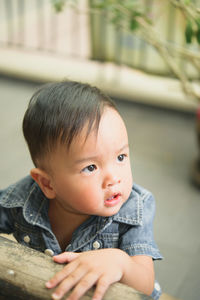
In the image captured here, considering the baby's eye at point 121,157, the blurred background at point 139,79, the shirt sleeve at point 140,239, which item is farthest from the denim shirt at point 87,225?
the blurred background at point 139,79

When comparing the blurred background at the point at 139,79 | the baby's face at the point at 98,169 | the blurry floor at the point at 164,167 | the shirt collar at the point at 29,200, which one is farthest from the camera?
the blurred background at the point at 139,79

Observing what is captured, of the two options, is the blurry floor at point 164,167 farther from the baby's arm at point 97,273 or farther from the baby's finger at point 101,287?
the baby's finger at point 101,287

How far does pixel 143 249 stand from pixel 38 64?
264 centimetres

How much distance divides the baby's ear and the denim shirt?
0.20 feet

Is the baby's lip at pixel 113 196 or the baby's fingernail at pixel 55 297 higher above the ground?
the baby's lip at pixel 113 196

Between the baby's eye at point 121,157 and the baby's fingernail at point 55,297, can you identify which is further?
the baby's eye at point 121,157

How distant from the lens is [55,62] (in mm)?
3248

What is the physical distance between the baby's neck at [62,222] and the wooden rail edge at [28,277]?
9.5 inches

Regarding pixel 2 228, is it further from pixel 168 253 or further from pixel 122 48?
pixel 122 48

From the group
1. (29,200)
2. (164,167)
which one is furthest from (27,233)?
(164,167)

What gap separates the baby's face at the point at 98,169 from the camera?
0.76 m

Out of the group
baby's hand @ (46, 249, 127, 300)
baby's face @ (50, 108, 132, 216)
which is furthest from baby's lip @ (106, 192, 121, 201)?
baby's hand @ (46, 249, 127, 300)

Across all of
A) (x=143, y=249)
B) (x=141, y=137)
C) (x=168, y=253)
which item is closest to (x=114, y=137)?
(x=143, y=249)

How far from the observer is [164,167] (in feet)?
7.15
